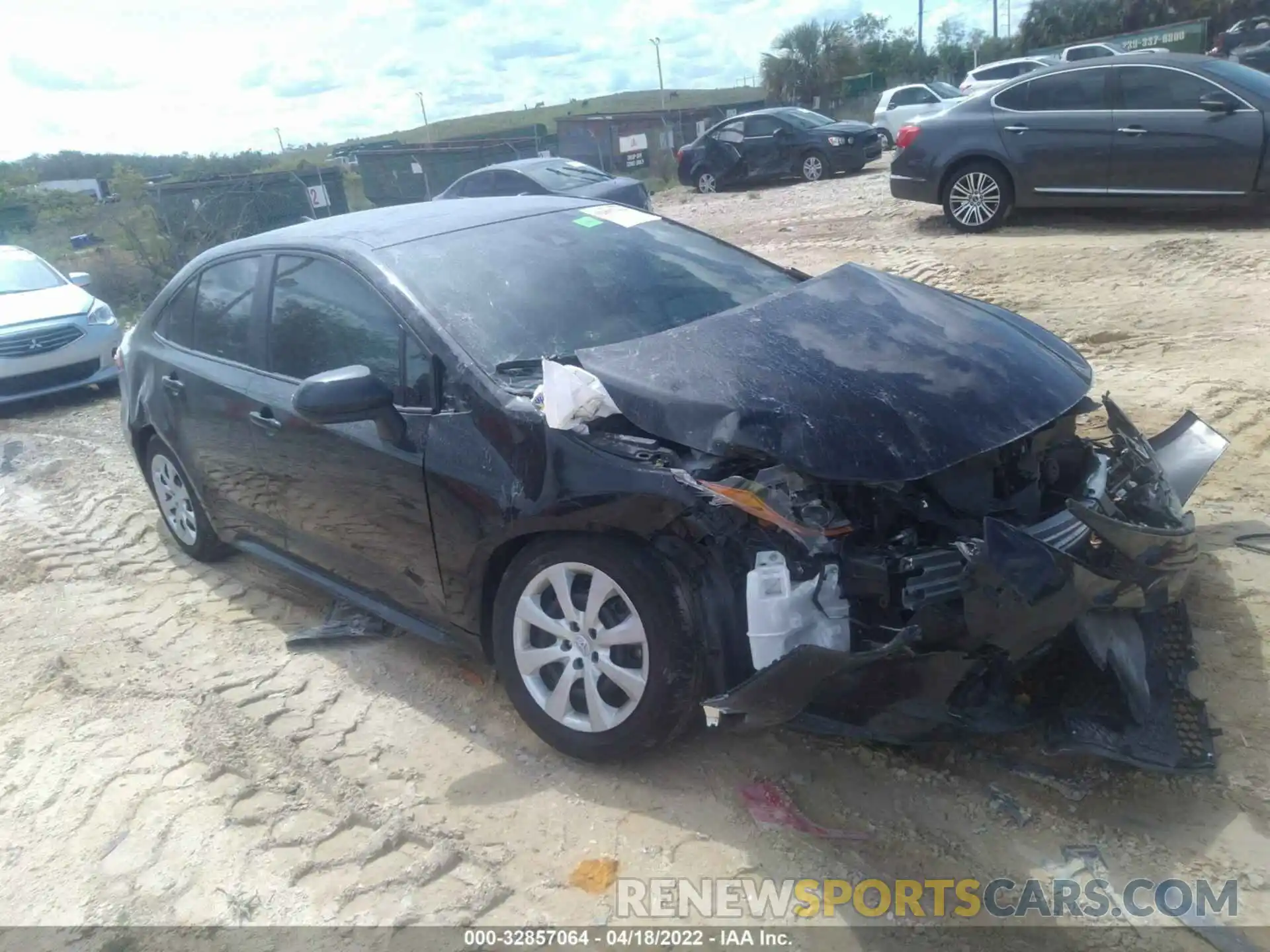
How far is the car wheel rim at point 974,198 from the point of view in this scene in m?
9.96

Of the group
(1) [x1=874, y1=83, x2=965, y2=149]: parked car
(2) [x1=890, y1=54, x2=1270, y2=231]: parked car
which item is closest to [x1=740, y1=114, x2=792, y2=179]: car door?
(1) [x1=874, y1=83, x2=965, y2=149]: parked car

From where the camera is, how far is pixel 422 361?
3330mm

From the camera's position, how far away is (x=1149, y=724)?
260cm

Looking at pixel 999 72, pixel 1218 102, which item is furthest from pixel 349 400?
pixel 999 72

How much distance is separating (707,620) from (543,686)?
0.67 m

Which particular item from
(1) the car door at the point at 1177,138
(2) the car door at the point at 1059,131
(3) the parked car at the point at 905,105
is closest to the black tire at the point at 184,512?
(2) the car door at the point at 1059,131

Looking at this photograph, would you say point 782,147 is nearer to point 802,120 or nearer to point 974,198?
point 802,120

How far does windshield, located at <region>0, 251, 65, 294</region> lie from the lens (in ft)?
32.6

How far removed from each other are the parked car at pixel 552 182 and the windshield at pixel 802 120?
4.95 metres

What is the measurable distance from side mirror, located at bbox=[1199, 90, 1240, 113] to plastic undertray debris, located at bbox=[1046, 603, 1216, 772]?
771 centimetres

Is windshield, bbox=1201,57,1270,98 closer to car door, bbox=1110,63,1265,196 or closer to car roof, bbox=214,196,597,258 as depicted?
car door, bbox=1110,63,1265,196

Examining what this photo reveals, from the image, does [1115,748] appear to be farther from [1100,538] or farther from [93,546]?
[93,546]

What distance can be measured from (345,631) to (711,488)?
7.04ft

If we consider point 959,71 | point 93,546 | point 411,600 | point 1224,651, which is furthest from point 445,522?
point 959,71
